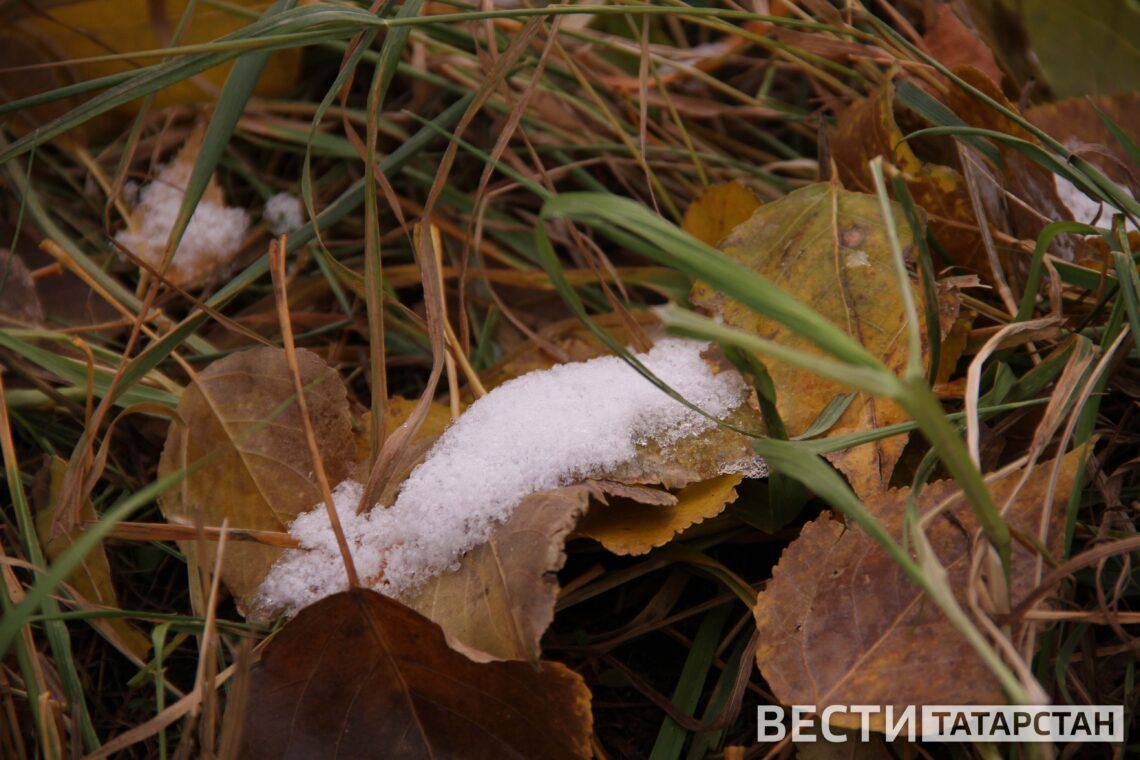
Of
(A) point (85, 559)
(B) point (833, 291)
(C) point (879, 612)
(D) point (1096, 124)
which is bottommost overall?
(A) point (85, 559)

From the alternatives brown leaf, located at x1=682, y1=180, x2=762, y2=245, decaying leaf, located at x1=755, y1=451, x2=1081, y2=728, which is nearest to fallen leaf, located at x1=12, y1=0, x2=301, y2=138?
brown leaf, located at x1=682, y1=180, x2=762, y2=245

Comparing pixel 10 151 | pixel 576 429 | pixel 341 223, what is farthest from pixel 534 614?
pixel 341 223

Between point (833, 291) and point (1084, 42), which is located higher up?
point (1084, 42)

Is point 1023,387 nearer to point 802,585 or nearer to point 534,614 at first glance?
point 802,585

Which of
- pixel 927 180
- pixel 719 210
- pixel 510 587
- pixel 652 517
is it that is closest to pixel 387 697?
pixel 510 587
